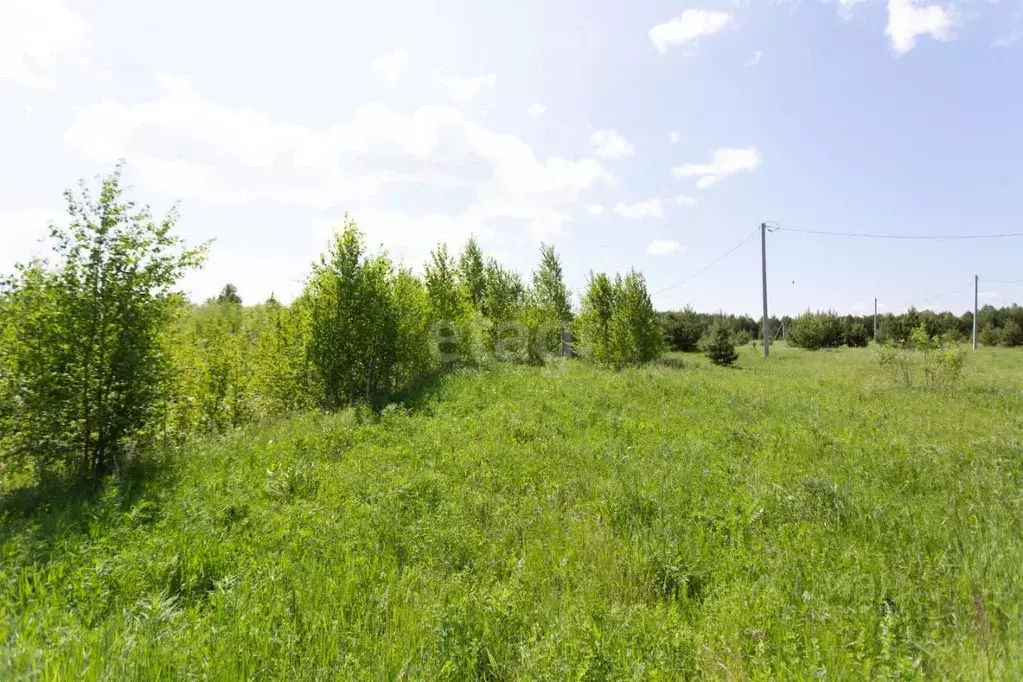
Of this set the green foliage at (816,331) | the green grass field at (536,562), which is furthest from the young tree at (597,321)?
the green foliage at (816,331)

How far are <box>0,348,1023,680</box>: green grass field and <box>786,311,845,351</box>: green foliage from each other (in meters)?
42.1

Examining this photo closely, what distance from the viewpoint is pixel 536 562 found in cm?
406

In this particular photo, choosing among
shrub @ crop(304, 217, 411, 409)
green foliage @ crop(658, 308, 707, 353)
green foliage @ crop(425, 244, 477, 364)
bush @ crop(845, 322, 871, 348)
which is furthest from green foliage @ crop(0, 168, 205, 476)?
bush @ crop(845, 322, 871, 348)

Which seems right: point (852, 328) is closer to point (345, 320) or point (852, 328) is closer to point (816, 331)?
point (816, 331)

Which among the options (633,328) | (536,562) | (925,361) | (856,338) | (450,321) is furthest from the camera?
(856,338)

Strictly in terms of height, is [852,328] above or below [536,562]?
above

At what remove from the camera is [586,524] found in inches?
187

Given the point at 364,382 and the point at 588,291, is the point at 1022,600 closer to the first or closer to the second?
the point at 364,382

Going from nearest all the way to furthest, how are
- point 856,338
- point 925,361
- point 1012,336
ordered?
point 925,361, point 1012,336, point 856,338

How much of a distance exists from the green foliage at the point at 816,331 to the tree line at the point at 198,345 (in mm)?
29722

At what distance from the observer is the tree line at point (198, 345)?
6.53m

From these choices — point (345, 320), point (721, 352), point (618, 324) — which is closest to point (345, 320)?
point (345, 320)

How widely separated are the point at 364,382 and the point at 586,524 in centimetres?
916

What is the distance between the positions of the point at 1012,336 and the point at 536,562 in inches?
2429
